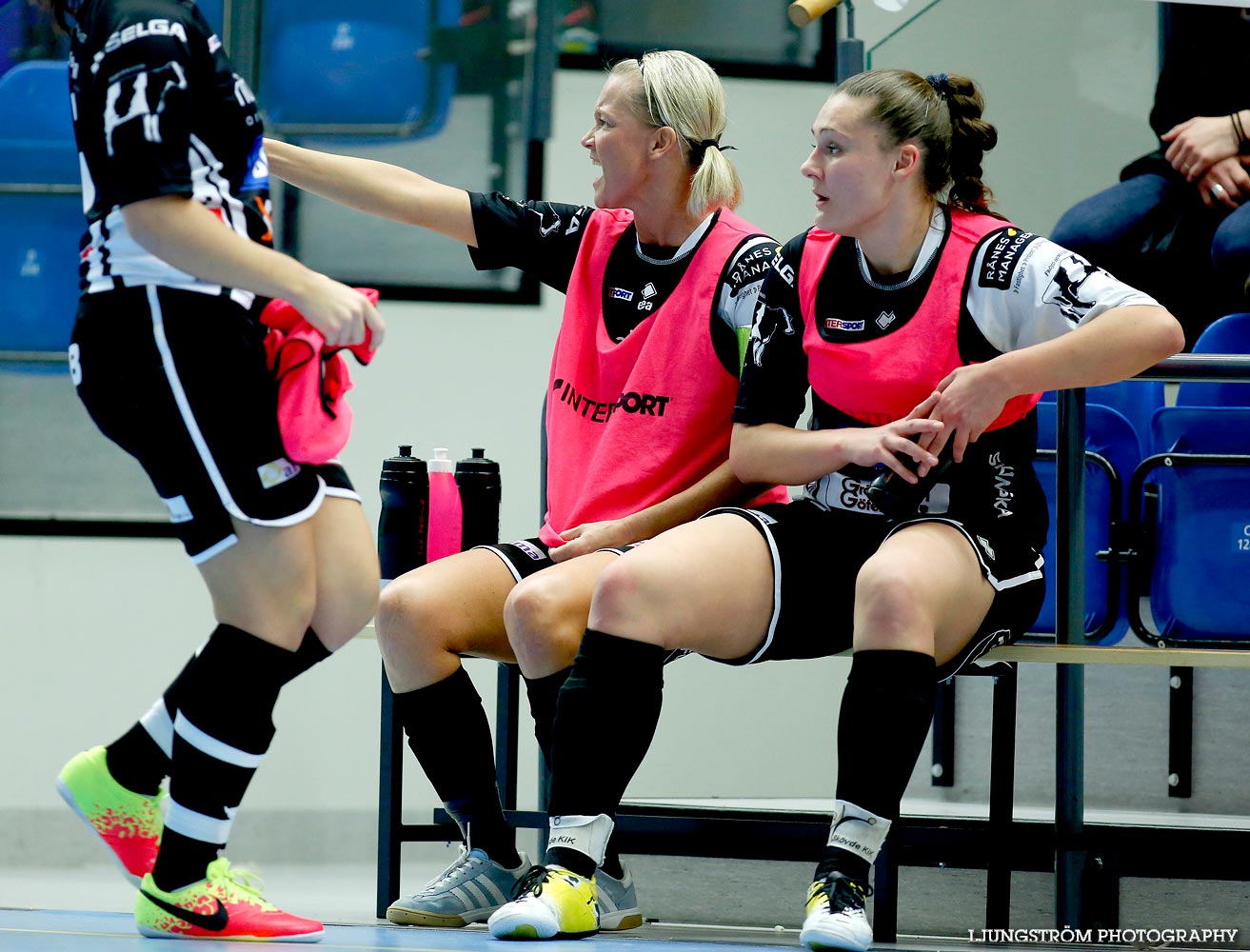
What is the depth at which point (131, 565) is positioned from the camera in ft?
11.2

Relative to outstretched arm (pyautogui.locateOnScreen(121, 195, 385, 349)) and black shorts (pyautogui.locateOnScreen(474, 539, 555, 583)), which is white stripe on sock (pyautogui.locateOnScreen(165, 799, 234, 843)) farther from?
black shorts (pyautogui.locateOnScreen(474, 539, 555, 583))

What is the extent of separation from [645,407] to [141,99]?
0.84 m

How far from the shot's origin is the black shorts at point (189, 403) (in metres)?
1.42

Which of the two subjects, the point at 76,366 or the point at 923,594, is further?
the point at 923,594

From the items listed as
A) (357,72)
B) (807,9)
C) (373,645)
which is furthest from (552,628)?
(357,72)

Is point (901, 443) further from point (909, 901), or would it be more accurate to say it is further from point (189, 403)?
point (909, 901)

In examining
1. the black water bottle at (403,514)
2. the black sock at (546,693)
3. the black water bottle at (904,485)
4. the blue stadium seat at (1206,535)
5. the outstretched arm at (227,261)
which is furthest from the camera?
the black water bottle at (403,514)

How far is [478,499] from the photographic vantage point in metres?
2.30

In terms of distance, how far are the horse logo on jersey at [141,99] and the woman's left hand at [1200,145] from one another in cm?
180

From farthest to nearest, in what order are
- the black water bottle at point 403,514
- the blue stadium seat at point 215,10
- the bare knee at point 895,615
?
the blue stadium seat at point 215,10
the black water bottle at point 403,514
the bare knee at point 895,615

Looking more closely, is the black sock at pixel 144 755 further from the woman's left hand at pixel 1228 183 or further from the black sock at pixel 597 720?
the woman's left hand at pixel 1228 183

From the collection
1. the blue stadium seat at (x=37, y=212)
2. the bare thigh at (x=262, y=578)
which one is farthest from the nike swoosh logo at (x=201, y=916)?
the blue stadium seat at (x=37, y=212)

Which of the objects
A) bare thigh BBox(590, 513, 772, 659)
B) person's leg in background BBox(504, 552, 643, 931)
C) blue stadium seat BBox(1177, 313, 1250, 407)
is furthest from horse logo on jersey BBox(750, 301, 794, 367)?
blue stadium seat BBox(1177, 313, 1250, 407)

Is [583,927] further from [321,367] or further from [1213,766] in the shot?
[1213,766]
